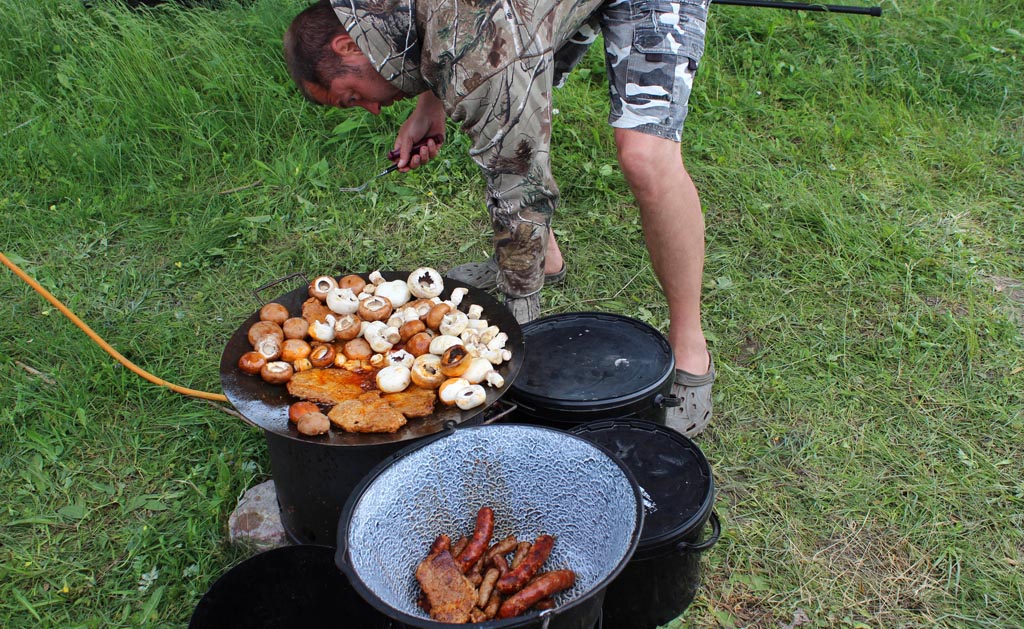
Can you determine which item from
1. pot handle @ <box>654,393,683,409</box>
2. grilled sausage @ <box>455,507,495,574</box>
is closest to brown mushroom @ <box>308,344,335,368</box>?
grilled sausage @ <box>455,507,495,574</box>

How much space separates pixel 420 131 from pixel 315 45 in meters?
0.87

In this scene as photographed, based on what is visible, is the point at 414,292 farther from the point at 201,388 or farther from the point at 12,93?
the point at 12,93

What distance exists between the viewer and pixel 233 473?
10.9 ft

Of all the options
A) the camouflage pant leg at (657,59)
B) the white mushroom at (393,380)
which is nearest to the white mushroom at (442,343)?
the white mushroom at (393,380)

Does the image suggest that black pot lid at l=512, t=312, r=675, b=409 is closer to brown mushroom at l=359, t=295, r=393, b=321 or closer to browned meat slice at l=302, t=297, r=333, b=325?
brown mushroom at l=359, t=295, r=393, b=321

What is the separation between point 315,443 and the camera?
7.73 feet

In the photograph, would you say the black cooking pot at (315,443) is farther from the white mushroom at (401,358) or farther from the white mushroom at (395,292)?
the white mushroom at (395,292)

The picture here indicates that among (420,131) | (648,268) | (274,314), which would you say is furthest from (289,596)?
(648,268)

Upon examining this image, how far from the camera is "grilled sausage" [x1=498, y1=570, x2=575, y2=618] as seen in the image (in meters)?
2.10

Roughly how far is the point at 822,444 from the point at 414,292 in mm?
1797

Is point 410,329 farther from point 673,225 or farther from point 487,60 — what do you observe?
point 673,225

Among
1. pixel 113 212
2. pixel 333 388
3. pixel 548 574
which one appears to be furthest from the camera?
pixel 113 212

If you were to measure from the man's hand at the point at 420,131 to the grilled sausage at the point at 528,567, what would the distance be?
1904 millimetres

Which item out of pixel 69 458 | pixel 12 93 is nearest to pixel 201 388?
pixel 69 458
